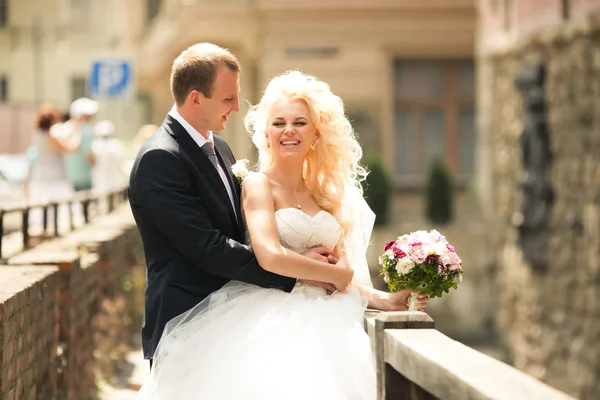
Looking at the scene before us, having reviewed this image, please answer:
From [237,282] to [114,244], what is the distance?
263 inches

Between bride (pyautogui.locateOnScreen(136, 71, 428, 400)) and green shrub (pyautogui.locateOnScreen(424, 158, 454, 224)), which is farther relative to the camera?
green shrub (pyautogui.locateOnScreen(424, 158, 454, 224))

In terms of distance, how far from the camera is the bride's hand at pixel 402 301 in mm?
5402

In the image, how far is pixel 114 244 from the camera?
12000 millimetres

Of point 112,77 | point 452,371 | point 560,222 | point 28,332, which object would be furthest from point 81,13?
point 452,371

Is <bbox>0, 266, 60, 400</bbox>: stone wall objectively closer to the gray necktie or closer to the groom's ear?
the gray necktie

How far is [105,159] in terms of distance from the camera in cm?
1788

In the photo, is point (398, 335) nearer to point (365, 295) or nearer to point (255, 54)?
point (365, 295)

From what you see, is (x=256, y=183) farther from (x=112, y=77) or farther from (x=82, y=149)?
(x=112, y=77)

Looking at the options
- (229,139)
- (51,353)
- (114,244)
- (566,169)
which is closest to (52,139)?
(114,244)

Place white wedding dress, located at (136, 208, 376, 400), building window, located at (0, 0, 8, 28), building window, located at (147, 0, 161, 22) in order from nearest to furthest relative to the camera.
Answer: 1. white wedding dress, located at (136, 208, 376, 400)
2. building window, located at (147, 0, 161, 22)
3. building window, located at (0, 0, 8, 28)

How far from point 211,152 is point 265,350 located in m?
0.91

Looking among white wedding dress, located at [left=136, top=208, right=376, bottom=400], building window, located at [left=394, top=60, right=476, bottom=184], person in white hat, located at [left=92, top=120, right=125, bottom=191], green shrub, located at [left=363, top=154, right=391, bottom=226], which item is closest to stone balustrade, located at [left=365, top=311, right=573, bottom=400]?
white wedding dress, located at [left=136, top=208, right=376, bottom=400]

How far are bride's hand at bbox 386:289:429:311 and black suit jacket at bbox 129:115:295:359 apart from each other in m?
0.46

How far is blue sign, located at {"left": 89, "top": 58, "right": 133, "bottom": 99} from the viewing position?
2091 cm
